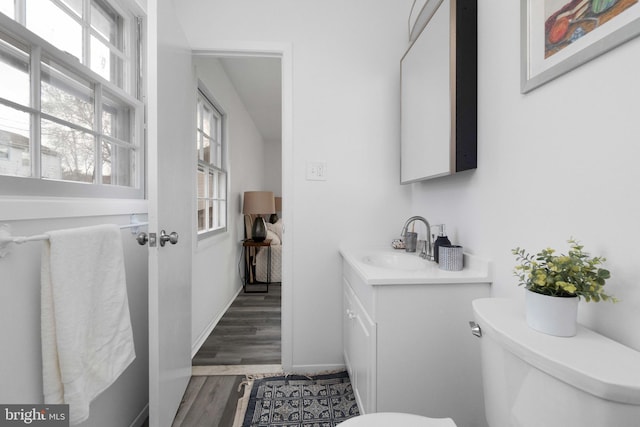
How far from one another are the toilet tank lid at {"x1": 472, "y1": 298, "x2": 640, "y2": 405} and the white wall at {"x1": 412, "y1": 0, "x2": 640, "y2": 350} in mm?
108

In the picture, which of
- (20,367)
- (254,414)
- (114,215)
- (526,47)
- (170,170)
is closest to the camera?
(20,367)

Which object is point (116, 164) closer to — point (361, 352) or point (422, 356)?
point (361, 352)

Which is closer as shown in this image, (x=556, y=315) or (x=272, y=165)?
(x=556, y=315)

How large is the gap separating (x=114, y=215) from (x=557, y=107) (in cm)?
162

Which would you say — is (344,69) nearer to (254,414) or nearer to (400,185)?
(400,185)

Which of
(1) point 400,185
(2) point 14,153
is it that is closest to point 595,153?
(1) point 400,185

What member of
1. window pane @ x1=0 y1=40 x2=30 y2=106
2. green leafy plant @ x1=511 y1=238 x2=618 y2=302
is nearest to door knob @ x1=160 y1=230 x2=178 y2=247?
window pane @ x1=0 y1=40 x2=30 y2=106

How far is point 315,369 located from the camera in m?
1.82

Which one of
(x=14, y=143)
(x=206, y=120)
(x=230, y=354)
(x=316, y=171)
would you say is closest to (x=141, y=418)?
(x=230, y=354)

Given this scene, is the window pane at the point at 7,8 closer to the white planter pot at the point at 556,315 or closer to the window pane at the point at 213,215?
the white planter pot at the point at 556,315

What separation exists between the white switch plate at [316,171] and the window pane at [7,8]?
1301mm

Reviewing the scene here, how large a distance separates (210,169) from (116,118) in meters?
1.42

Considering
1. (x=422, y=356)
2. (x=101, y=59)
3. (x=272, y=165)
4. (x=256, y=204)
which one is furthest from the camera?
(x=272, y=165)

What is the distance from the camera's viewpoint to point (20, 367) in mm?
786
